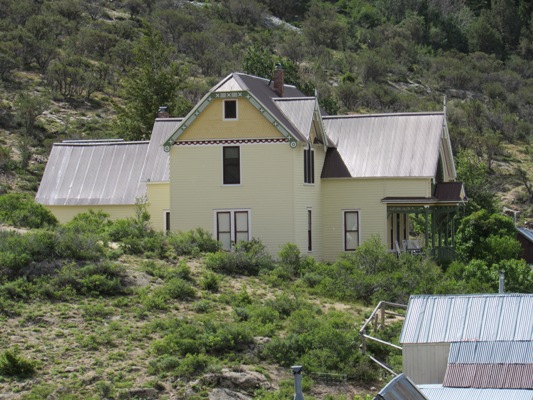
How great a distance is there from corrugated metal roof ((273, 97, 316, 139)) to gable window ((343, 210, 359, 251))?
386cm

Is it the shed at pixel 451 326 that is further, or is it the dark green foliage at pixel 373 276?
the dark green foliage at pixel 373 276

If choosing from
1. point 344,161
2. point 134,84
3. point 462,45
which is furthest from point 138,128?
point 462,45

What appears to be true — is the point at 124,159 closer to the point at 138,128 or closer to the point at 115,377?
the point at 138,128

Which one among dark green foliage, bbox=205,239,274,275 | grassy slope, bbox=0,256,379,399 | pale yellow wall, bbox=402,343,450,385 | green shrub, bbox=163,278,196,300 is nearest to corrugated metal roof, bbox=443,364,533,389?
pale yellow wall, bbox=402,343,450,385

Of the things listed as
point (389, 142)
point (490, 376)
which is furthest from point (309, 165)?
point (490, 376)

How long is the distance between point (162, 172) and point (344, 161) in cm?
729

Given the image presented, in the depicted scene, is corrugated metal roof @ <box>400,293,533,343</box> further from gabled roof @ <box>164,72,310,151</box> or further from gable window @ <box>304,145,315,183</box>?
gable window @ <box>304,145,315,183</box>

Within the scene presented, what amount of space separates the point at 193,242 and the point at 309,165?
Answer: 6.47 meters

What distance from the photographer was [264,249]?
4422 cm

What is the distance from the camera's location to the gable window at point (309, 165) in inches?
1796

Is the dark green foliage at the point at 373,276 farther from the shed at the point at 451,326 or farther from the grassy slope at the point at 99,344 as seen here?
the shed at the point at 451,326

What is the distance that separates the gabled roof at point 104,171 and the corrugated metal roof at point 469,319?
67.4 ft

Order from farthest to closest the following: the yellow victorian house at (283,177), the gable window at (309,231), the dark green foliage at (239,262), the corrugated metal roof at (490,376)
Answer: the gable window at (309,231) → the yellow victorian house at (283,177) → the dark green foliage at (239,262) → the corrugated metal roof at (490,376)

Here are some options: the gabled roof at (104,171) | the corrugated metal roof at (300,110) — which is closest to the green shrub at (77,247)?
the gabled roof at (104,171)
